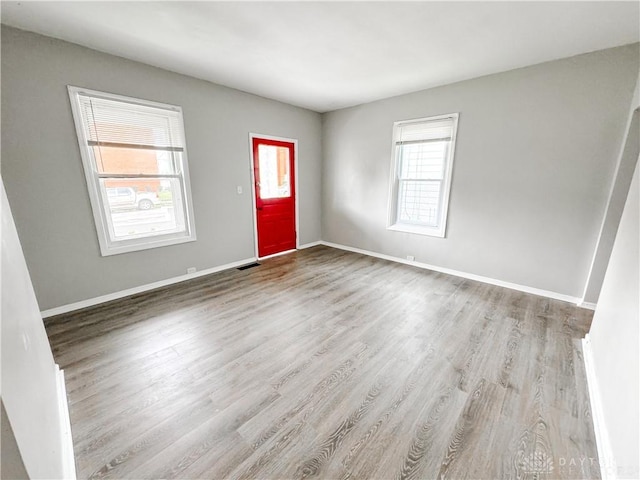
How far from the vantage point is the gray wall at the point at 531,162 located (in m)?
2.63

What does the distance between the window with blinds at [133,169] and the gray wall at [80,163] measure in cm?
Result: 9

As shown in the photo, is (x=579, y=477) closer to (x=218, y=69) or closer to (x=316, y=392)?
(x=316, y=392)

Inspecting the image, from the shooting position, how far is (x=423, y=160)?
400 centimetres

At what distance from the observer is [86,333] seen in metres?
2.40

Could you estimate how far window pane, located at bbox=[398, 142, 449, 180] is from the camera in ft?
12.6

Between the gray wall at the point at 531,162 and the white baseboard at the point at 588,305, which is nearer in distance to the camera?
the gray wall at the point at 531,162

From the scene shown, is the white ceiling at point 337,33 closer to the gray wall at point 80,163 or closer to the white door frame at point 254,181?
the gray wall at point 80,163

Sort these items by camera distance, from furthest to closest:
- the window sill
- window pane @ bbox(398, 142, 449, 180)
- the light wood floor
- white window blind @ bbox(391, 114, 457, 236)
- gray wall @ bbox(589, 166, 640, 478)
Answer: the window sill, window pane @ bbox(398, 142, 449, 180), white window blind @ bbox(391, 114, 457, 236), the light wood floor, gray wall @ bbox(589, 166, 640, 478)

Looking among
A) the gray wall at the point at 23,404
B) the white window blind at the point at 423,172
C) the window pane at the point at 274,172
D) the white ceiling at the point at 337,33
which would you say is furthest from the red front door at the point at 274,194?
the gray wall at the point at 23,404

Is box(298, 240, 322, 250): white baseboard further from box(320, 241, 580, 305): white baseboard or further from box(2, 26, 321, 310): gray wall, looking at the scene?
box(2, 26, 321, 310): gray wall

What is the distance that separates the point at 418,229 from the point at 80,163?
14.3 ft

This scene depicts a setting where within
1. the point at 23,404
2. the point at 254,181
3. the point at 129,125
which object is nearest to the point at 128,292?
the point at 129,125

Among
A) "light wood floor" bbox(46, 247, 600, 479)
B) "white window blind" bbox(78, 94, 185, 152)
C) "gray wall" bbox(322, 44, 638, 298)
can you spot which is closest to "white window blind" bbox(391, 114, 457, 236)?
"gray wall" bbox(322, 44, 638, 298)

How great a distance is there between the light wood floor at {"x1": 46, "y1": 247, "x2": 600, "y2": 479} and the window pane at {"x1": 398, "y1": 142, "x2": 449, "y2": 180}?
74.3 inches
